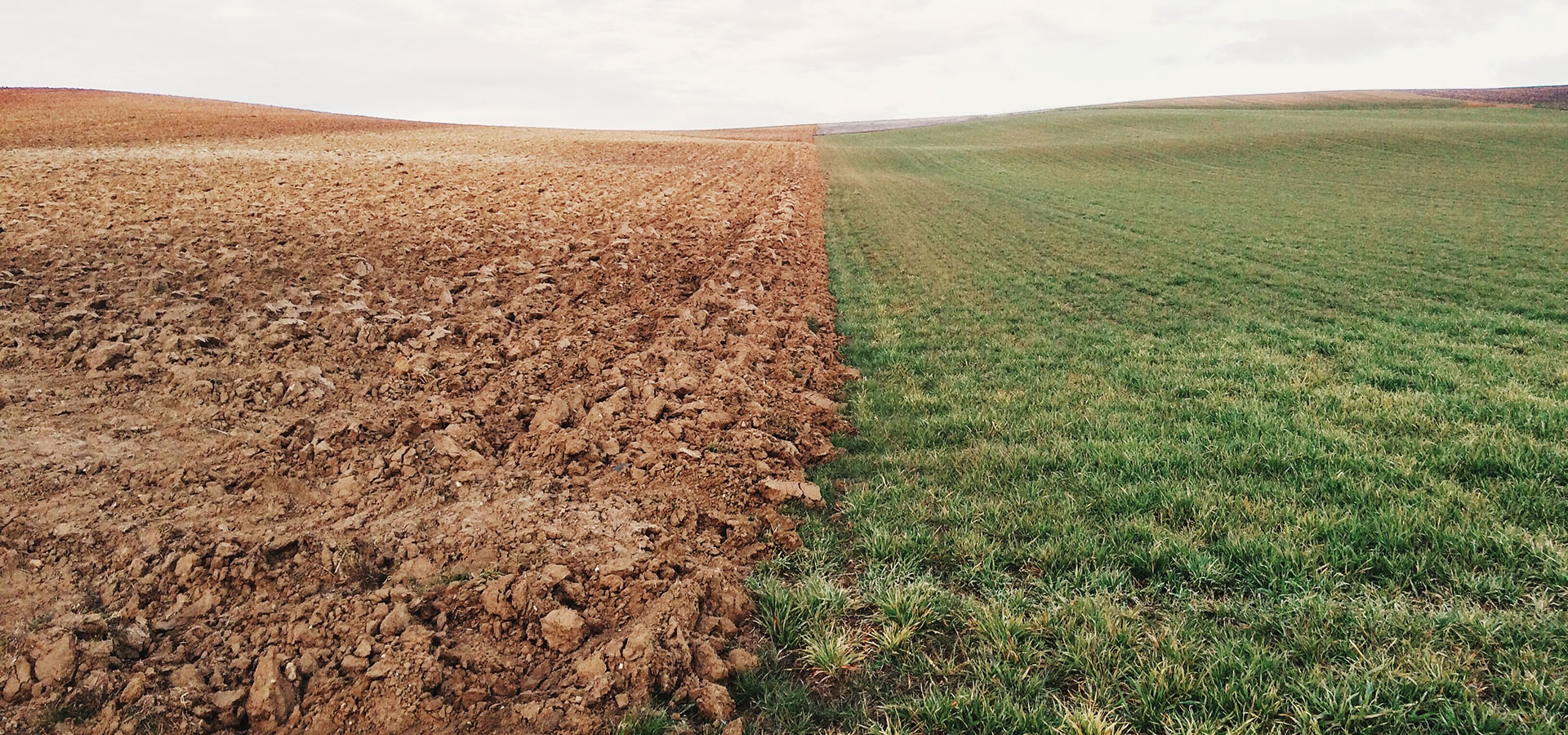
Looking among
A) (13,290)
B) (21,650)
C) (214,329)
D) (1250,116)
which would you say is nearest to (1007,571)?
(21,650)

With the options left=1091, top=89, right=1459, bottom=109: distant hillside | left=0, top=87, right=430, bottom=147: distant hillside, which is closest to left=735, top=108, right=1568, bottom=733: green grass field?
left=0, top=87, right=430, bottom=147: distant hillside

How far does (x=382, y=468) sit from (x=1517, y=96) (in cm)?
9247

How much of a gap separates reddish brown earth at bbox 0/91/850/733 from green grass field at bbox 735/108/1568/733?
0.62 metres

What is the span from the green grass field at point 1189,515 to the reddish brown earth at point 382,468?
2.04 feet

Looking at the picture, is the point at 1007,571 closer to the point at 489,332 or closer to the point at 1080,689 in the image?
the point at 1080,689

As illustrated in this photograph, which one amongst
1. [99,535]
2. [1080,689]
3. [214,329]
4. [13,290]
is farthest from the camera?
[13,290]

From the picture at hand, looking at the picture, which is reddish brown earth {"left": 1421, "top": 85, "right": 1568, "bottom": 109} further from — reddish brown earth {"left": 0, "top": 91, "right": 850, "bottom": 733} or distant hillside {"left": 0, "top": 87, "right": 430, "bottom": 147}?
distant hillside {"left": 0, "top": 87, "right": 430, "bottom": 147}

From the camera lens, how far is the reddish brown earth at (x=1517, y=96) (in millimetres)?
57203

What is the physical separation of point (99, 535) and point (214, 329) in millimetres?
3598

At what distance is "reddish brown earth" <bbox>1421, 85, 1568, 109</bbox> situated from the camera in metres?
57.2

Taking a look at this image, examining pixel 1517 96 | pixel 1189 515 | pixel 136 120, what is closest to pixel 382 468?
pixel 1189 515

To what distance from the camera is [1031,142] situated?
47.5 metres

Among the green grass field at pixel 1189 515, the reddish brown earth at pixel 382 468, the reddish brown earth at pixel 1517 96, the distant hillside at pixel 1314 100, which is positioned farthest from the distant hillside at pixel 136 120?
the reddish brown earth at pixel 1517 96

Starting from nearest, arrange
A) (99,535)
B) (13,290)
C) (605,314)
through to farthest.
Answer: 1. (99,535)
2. (13,290)
3. (605,314)
